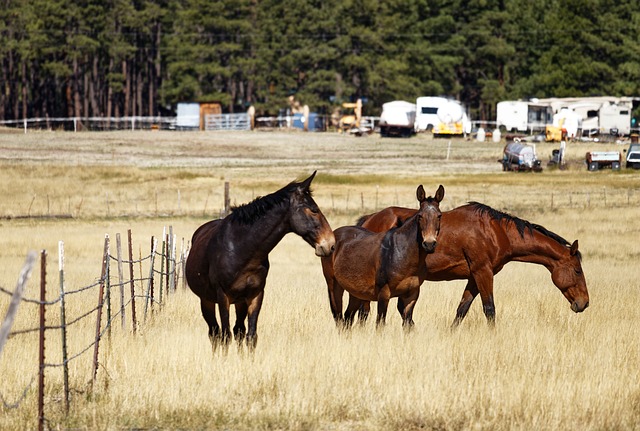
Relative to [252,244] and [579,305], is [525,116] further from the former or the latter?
[252,244]

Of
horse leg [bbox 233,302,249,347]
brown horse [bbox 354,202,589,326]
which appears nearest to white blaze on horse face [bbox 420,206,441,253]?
brown horse [bbox 354,202,589,326]

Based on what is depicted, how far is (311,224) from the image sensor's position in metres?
12.7

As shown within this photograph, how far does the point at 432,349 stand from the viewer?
13.2 metres

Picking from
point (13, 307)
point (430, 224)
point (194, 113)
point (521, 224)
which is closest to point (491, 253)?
point (521, 224)

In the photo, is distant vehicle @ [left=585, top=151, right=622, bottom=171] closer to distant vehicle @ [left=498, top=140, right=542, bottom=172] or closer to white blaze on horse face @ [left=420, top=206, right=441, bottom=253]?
distant vehicle @ [left=498, top=140, right=542, bottom=172]

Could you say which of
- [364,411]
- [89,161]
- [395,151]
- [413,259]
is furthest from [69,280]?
[395,151]

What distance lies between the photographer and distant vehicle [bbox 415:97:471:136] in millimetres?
88125

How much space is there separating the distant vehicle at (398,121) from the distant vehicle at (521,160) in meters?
26.3

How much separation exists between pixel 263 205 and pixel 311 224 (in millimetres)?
793

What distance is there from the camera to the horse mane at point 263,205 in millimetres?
13062

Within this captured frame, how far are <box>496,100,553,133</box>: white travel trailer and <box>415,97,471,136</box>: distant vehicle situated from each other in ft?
9.92

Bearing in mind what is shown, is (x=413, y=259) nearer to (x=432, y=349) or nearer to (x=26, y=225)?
(x=432, y=349)

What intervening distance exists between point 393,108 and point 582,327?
248 ft

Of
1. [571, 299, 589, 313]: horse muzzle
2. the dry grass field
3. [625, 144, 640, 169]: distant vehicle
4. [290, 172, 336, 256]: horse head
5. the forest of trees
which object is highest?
the forest of trees
